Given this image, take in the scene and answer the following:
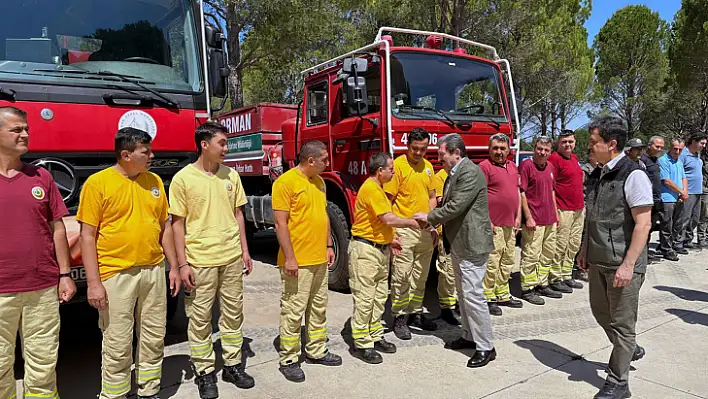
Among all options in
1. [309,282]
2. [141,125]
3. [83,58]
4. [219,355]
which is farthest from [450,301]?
[83,58]

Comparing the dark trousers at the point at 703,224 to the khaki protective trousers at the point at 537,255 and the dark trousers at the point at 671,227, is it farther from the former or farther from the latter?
the khaki protective trousers at the point at 537,255

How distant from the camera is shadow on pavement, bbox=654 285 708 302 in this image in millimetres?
5531

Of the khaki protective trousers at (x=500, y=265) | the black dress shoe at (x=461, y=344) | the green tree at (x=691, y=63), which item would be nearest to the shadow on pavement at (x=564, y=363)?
the black dress shoe at (x=461, y=344)

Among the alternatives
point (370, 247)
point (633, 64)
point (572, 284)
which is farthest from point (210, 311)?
point (633, 64)

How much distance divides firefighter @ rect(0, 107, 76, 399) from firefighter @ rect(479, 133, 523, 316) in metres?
3.59

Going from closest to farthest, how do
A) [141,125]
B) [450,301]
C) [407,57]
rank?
[141,125] < [450,301] < [407,57]

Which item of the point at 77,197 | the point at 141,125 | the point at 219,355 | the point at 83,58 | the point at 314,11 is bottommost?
the point at 219,355

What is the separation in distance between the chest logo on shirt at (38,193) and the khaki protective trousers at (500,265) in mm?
3794

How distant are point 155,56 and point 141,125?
0.67 metres

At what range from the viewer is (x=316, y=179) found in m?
3.71

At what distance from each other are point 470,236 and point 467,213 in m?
0.18

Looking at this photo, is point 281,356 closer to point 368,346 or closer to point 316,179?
point 368,346

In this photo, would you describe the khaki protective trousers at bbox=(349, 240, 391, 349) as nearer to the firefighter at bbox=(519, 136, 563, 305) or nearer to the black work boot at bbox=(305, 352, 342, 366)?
the black work boot at bbox=(305, 352, 342, 366)

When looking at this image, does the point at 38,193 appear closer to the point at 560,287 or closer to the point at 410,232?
the point at 410,232
